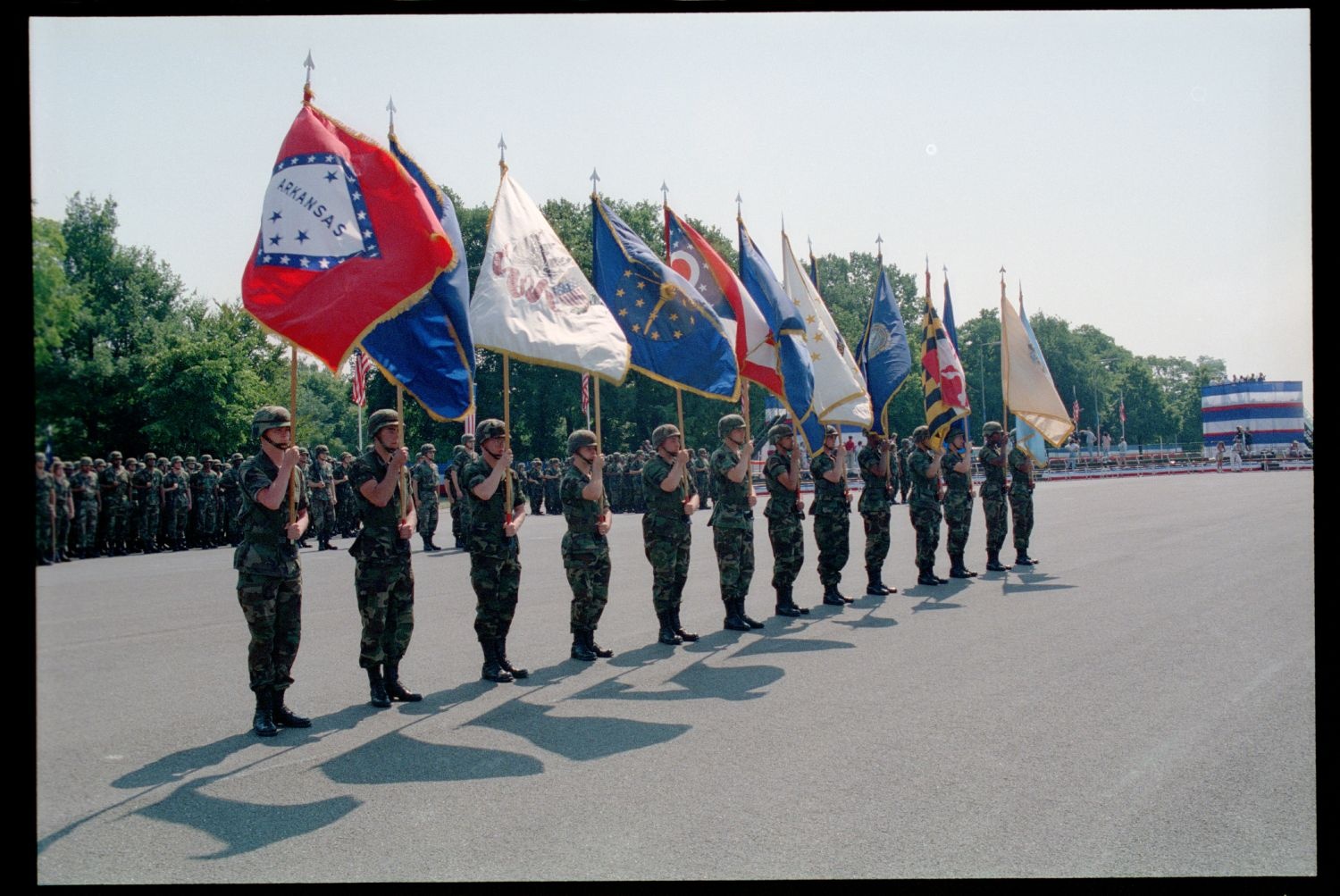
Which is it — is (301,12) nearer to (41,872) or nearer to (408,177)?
(408,177)

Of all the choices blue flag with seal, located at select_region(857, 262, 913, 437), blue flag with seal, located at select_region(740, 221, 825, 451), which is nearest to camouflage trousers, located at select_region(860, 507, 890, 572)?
blue flag with seal, located at select_region(857, 262, 913, 437)

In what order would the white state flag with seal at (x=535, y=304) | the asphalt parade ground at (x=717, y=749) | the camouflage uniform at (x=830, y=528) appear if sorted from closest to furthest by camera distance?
the asphalt parade ground at (x=717, y=749)
the white state flag with seal at (x=535, y=304)
the camouflage uniform at (x=830, y=528)

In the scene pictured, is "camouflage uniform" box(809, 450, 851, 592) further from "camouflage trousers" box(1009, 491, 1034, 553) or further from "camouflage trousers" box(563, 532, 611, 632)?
"camouflage trousers" box(1009, 491, 1034, 553)

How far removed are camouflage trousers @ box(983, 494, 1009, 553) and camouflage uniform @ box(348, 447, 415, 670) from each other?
9429 millimetres

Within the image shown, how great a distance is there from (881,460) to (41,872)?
967cm

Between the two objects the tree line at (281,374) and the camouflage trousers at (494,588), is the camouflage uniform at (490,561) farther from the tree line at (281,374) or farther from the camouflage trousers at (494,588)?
the tree line at (281,374)

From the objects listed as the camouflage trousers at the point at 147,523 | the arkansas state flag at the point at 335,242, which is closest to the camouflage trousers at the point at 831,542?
the arkansas state flag at the point at 335,242

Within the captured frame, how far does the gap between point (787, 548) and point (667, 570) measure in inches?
74.1

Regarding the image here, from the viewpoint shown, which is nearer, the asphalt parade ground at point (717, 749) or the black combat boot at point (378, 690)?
the asphalt parade ground at point (717, 749)

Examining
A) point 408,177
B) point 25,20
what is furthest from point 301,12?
point 408,177

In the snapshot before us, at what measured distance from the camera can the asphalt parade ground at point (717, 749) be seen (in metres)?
4.39

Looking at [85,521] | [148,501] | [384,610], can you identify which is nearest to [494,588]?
[384,610]

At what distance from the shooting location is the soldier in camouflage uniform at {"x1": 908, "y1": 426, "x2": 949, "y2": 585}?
12.8m

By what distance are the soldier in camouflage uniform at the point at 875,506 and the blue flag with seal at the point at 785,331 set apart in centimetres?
234
